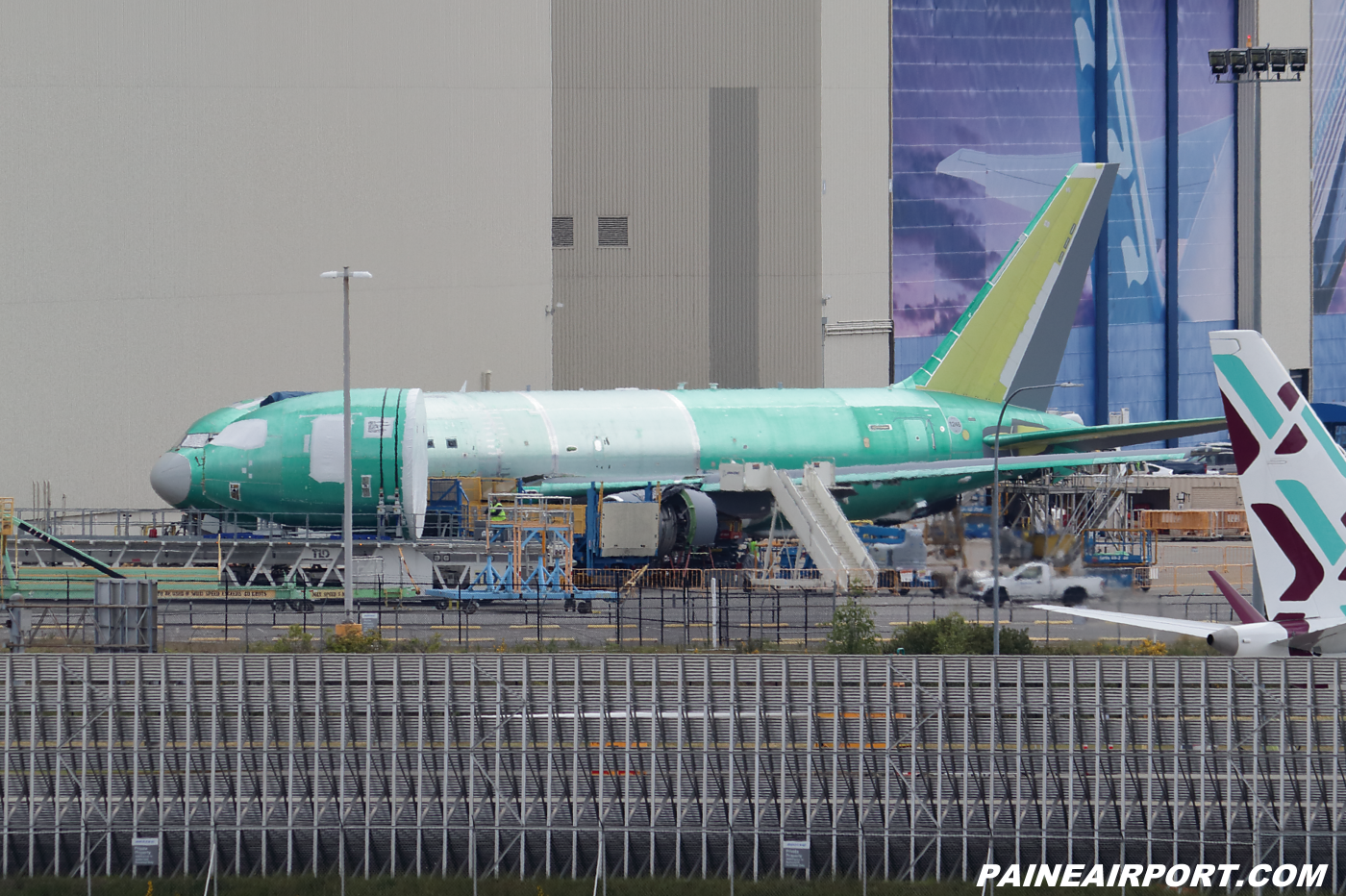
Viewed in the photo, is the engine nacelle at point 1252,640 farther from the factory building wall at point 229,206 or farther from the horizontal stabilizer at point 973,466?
the factory building wall at point 229,206

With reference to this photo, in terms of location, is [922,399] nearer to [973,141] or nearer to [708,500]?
[708,500]

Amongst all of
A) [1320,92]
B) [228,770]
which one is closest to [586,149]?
[1320,92]

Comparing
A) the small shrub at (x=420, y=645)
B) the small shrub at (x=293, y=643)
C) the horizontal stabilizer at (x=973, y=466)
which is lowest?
the small shrub at (x=420, y=645)

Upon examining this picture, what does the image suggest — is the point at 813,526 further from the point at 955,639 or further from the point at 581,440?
the point at 955,639

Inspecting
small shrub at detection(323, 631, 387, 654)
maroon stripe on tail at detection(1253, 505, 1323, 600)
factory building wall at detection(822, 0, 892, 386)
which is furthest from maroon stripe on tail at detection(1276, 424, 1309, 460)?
factory building wall at detection(822, 0, 892, 386)

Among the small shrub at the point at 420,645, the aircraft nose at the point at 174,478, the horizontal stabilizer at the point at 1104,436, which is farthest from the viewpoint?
the horizontal stabilizer at the point at 1104,436

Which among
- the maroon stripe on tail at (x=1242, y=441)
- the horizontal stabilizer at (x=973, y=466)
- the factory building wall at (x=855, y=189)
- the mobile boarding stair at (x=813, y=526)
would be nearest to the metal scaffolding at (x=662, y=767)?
the maroon stripe on tail at (x=1242, y=441)

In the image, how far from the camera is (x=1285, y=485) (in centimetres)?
2269

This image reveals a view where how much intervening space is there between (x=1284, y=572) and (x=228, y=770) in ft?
52.6

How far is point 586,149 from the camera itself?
79875 millimetres

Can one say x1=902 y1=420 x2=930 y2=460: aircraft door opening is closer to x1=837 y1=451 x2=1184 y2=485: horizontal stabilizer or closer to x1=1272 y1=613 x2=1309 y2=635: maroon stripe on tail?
x1=837 y1=451 x2=1184 y2=485: horizontal stabilizer

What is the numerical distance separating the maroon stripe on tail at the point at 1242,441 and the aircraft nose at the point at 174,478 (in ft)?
126

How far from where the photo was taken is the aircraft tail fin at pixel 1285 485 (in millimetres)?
22531

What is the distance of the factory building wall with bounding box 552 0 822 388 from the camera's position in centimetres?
7969
